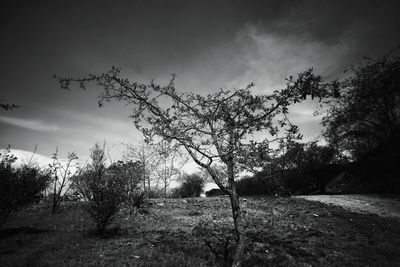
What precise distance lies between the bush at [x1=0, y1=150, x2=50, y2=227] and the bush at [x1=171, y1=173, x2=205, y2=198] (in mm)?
16127

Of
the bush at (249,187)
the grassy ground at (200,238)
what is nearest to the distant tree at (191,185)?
the bush at (249,187)

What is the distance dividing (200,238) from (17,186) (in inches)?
318

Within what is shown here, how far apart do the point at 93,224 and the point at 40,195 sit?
3.08 metres

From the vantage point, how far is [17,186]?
8945 mm

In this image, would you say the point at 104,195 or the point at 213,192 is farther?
the point at 213,192

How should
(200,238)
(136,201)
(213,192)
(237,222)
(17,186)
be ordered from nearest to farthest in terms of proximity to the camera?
(237,222), (200,238), (17,186), (136,201), (213,192)

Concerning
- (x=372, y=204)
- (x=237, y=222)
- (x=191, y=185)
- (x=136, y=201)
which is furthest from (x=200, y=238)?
(x=191, y=185)

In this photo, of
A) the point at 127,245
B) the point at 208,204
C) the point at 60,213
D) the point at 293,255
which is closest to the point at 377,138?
the point at 208,204

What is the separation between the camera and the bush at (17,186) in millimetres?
8453

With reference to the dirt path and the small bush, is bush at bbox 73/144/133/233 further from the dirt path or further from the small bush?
the dirt path

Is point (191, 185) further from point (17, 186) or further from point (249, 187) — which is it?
point (17, 186)

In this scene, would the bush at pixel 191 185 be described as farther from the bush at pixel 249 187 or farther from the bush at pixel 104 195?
the bush at pixel 104 195

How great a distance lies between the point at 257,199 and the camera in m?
14.5

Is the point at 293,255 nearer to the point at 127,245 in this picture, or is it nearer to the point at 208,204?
the point at 127,245
